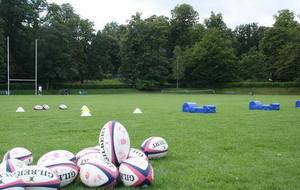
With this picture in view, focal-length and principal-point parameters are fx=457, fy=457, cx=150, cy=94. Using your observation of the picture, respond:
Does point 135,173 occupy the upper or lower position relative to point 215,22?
lower

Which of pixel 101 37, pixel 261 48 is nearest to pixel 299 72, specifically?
pixel 261 48

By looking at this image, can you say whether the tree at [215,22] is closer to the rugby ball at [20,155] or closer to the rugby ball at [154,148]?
the rugby ball at [154,148]

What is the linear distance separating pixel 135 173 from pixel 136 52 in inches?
3439

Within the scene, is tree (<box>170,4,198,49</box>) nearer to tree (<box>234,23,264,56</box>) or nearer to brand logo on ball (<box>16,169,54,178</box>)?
tree (<box>234,23,264,56</box>)

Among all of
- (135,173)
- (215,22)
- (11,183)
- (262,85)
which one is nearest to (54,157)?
(135,173)

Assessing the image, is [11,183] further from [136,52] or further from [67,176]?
[136,52]

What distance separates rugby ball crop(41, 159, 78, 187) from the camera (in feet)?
23.1

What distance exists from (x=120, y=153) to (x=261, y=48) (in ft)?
319

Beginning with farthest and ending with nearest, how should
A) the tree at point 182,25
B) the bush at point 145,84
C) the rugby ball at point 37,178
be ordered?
the tree at point 182,25 < the bush at point 145,84 < the rugby ball at point 37,178

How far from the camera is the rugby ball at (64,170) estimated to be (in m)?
7.05

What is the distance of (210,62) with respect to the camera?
91625 millimetres

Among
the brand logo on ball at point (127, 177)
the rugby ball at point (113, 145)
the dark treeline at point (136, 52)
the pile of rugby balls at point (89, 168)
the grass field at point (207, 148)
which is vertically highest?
the dark treeline at point (136, 52)

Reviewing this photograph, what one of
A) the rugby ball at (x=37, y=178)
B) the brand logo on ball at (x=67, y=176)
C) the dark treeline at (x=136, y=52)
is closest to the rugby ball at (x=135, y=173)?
the brand logo on ball at (x=67, y=176)

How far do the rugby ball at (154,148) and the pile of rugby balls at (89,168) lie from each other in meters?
1.41
